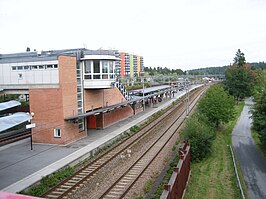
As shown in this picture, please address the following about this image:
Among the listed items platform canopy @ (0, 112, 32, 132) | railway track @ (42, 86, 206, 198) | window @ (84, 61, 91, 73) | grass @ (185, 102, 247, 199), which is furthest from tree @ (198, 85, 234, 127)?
platform canopy @ (0, 112, 32, 132)

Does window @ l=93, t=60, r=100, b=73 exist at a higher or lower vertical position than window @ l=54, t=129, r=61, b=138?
higher

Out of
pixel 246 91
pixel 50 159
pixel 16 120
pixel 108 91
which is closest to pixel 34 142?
pixel 50 159

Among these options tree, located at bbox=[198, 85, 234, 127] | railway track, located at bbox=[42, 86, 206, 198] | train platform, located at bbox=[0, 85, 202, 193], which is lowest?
railway track, located at bbox=[42, 86, 206, 198]

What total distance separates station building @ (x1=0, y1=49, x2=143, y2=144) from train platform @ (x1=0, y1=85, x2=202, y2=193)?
1373 millimetres

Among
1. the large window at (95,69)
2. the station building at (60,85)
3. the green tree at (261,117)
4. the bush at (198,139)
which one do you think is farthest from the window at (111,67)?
the green tree at (261,117)

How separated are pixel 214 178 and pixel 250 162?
4700 mm

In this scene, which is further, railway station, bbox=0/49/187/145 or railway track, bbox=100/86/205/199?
railway station, bbox=0/49/187/145

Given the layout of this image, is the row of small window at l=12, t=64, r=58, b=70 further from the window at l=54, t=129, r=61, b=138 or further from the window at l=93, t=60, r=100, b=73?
the window at l=54, t=129, r=61, b=138

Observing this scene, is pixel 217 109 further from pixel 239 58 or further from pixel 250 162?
pixel 239 58

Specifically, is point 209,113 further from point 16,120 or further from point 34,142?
point 16,120

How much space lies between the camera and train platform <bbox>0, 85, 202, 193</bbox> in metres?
14.6

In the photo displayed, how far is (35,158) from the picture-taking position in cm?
1862

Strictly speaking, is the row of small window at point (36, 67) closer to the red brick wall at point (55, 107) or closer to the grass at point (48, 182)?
the red brick wall at point (55, 107)

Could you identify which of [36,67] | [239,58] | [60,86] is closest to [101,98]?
[60,86]
